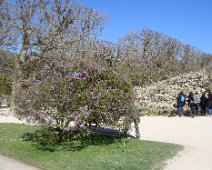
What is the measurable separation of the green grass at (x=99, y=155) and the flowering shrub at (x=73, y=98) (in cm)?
77

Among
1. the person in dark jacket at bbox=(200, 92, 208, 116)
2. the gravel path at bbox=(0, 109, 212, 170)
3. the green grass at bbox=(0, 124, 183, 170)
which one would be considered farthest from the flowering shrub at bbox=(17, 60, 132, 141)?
the person in dark jacket at bbox=(200, 92, 208, 116)

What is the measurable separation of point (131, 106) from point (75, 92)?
1860 mm

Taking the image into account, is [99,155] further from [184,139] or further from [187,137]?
[187,137]

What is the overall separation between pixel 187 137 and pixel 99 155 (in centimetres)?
462

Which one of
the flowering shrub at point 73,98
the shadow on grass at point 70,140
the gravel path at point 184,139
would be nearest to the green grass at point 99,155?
the shadow on grass at point 70,140

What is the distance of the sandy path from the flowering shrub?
7.70 ft

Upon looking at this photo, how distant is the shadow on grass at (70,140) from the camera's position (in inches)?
404

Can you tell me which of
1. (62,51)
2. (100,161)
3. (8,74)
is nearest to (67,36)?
(62,51)

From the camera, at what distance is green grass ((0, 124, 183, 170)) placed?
8.35m

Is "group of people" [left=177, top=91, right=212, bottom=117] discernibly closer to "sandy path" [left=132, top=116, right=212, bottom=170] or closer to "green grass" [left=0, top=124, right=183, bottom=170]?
"sandy path" [left=132, top=116, right=212, bottom=170]

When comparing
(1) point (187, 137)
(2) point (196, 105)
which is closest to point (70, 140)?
(1) point (187, 137)

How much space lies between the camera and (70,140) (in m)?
11.1

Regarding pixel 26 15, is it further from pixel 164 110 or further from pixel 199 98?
pixel 199 98

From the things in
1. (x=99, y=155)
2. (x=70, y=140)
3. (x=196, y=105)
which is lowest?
(x=99, y=155)
